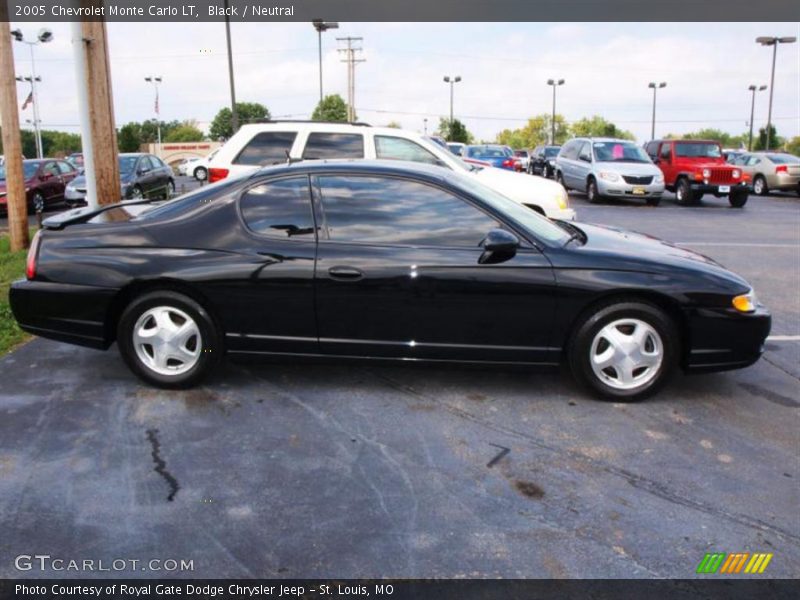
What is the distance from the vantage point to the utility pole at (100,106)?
28.6ft

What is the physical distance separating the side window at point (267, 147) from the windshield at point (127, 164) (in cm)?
1009

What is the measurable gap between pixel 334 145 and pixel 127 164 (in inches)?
433

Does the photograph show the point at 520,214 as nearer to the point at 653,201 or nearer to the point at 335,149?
the point at 335,149

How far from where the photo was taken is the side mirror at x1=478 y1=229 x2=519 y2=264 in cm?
429

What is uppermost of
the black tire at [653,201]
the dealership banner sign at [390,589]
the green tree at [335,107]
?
the green tree at [335,107]

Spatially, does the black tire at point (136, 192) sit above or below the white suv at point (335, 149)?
below

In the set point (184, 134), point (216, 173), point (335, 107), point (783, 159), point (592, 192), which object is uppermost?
point (335, 107)

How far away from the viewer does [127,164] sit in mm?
18484

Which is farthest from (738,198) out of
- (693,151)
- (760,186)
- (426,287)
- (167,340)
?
(167,340)

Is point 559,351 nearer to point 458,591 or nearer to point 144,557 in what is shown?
point 458,591

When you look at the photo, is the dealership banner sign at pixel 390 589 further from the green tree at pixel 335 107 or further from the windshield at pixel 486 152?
the green tree at pixel 335 107

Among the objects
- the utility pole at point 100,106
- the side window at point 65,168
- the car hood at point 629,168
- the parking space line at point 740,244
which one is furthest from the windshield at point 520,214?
the side window at point 65,168

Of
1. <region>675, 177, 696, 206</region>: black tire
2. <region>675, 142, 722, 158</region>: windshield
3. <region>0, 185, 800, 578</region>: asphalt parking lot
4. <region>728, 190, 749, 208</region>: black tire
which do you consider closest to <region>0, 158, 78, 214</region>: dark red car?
<region>0, 185, 800, 578</region>: asphalt parking lot

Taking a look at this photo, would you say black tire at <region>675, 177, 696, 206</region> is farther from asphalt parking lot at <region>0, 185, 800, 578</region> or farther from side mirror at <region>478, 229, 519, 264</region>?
side mirror at <region>478, 229, 519, 264</region>
